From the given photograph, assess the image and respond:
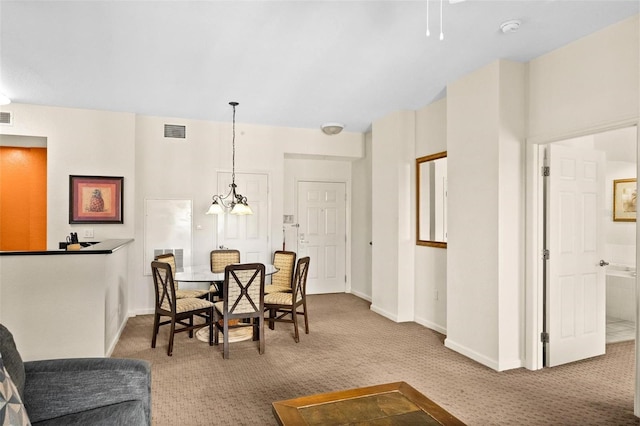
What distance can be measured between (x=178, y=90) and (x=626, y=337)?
5.76m

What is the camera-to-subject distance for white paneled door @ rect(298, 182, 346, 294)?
22.0 ft

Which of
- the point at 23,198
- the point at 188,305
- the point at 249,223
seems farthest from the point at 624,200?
the point at 23,198

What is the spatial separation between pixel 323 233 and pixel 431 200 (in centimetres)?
231

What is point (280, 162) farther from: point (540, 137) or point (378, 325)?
point (540, 137)

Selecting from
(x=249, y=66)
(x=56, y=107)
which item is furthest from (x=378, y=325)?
(x=56, y=107)

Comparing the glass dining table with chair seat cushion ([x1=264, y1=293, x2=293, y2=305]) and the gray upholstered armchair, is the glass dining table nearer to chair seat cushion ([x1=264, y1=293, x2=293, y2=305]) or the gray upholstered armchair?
chair seat cushion ([x1=264, y1=293, x2=293, y2=305])

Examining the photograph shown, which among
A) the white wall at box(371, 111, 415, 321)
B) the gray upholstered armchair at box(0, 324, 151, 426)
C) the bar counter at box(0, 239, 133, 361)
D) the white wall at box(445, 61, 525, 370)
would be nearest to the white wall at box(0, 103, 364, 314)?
the white wall at box(371, 111, 415, 321)

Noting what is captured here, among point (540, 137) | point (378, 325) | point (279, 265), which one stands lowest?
point (378, 325)

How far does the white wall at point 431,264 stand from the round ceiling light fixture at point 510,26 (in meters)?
1.70

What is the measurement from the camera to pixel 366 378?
327 centimetres

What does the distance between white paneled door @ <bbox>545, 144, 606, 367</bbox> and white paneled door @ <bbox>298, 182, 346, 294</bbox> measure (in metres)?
3.80

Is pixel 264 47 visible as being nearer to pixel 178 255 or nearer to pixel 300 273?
pixel 300 273

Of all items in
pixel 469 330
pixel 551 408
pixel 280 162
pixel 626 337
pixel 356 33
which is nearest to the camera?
pixel 551 408

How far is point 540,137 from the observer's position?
3465 mm
